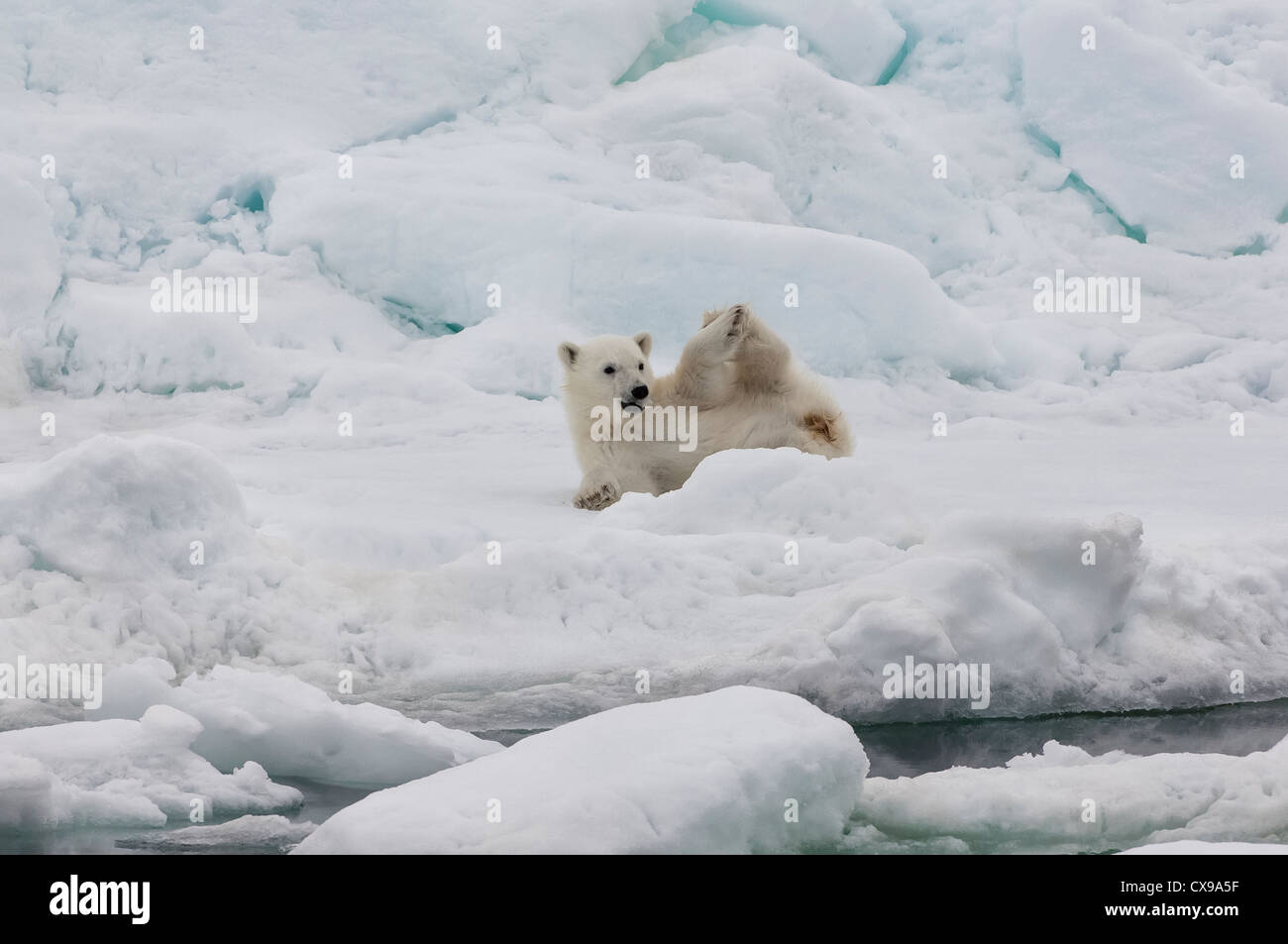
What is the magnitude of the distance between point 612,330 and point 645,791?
6.91 metres

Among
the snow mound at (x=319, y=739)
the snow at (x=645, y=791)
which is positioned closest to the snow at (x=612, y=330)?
the snow mound at (x=319, y=739)

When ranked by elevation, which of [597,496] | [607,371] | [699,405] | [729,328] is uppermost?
[729,328]

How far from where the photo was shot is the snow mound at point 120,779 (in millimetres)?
2846

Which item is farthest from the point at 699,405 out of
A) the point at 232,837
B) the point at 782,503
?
the point at 232,837

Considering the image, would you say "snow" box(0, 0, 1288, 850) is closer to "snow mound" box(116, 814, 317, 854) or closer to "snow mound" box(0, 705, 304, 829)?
"snow mound" box(0, 705, 304, 829)

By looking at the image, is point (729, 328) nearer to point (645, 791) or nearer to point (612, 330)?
point (645, 791)

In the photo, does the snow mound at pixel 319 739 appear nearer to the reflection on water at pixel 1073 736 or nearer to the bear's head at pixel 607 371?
the reflection on water at pixel 1073 736

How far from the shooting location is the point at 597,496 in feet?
18.2

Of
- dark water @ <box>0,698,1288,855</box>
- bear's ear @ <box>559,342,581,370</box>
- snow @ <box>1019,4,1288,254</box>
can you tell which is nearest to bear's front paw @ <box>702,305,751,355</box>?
bear's ear @ <box>559,342,581,370</box>

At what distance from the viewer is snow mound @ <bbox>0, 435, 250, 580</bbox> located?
3.94 metres

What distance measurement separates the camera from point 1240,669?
12.8ft

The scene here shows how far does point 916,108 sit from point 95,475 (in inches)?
383

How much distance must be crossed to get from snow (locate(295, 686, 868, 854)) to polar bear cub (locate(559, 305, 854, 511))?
2906mm
